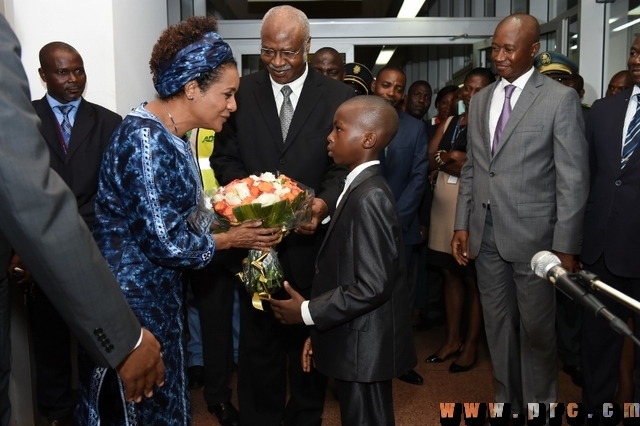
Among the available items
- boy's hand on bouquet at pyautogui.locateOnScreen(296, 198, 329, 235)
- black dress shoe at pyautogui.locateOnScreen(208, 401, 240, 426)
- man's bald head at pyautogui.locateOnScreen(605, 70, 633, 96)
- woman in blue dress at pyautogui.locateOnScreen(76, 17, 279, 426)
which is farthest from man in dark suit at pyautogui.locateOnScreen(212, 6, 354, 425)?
man's bald head at pyautogui.locateOnScreen(605, 70, 633, 96)

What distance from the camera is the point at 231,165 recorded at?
10.1ft

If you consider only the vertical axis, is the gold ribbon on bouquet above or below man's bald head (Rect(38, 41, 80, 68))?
below

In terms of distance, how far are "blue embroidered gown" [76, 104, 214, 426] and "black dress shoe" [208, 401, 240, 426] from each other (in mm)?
1521

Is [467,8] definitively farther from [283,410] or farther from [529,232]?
[283,410]

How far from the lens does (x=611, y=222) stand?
123 inches

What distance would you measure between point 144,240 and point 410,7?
7922 mm

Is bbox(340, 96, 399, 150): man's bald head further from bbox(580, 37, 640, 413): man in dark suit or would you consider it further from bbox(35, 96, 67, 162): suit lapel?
bbox(35, 96, 67, 162): suit lapel

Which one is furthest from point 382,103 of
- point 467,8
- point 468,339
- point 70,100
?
point 467,8

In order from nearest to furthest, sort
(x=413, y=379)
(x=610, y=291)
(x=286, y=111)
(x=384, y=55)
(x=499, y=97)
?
1. (x=610, y=291)
2. (x=286, y=111)
3. (x=499, y=97)
4. (x=413, y=379)
5. (x=384, y=55)

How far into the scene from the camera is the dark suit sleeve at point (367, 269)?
7.27 feet

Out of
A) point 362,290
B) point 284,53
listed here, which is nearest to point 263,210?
point 362,290

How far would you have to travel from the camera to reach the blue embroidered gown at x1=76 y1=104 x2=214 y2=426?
187 centimetres

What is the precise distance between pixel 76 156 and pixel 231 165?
0.98 metres

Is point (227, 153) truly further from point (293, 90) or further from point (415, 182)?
point (415, 182)
